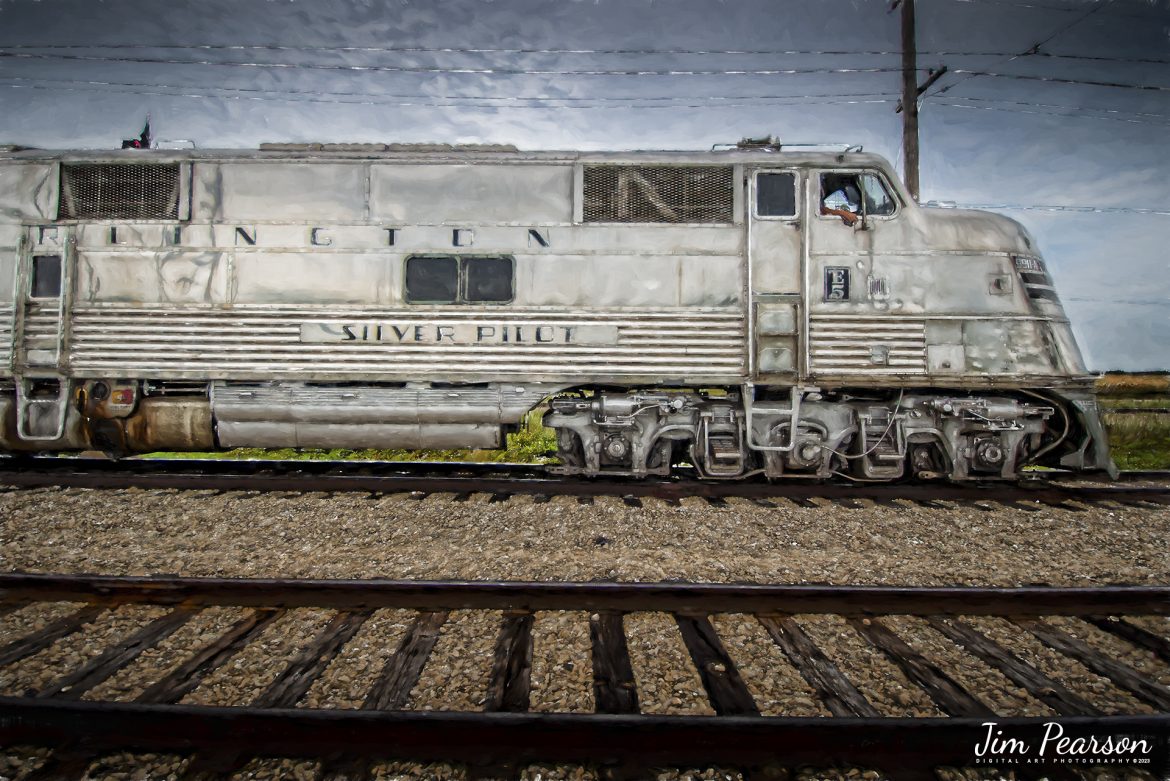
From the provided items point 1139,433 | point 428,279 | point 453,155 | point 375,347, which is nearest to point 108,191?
point 375,347

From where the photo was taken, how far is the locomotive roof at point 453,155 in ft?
20.5

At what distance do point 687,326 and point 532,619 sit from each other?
3.96 meters

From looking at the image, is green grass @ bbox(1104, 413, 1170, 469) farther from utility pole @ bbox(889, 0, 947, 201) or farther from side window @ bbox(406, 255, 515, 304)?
side window @ bbox(406, 255, 515, 304)

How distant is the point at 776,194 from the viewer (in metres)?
6.26

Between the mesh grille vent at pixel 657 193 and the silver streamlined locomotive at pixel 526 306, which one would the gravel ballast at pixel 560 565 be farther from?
the mesh grille vent at pixel 657 193

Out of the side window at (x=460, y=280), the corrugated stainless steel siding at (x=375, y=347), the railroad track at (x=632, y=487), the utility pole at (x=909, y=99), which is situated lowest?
the railroad track at (x=632, y=487)

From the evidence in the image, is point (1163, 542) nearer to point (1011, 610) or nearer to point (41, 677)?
point (1011, 610)

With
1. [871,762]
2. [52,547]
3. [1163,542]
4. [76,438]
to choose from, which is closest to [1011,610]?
[871,762]

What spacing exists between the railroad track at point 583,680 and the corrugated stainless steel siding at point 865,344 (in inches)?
117

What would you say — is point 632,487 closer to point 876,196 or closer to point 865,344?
point 865,344

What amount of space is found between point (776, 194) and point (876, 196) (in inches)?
46.2

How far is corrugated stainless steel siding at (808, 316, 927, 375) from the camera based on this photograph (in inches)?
240

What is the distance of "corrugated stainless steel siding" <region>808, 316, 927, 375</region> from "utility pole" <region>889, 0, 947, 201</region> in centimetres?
571

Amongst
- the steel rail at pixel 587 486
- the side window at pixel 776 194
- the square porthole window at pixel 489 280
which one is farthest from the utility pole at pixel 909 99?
the square porthole window at pixel 489 280
